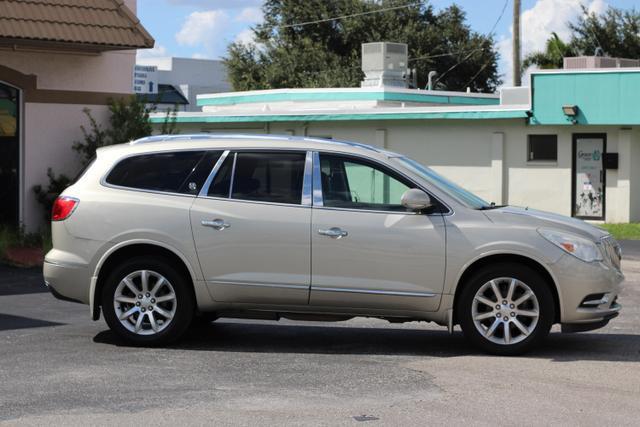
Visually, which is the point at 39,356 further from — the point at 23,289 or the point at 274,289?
the point at 23,289

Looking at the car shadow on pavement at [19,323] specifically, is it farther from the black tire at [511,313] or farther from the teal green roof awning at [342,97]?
the teal green roof awning at [342,97]

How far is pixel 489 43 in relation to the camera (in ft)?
214

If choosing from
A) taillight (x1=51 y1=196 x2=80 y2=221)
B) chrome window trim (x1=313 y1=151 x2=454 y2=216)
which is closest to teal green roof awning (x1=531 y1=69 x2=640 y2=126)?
chrome window trim (x1=313 y1=151 x2=454 y2=216)

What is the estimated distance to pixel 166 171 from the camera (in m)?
9.91

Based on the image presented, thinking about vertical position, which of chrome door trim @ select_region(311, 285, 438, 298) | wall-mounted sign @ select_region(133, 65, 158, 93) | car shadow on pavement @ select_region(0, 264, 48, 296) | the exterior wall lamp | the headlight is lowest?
car shadow on pavement @ select_region(0, 264, 48, 296)

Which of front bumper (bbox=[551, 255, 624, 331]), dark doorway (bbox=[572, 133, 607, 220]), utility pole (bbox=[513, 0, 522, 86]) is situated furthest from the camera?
utility pole (bbox=[513, 0, 522, 86])

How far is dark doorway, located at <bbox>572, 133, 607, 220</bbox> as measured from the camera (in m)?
30.6

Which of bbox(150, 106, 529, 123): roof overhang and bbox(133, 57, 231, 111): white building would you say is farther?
bbox(133, 57, 231, 111): white building

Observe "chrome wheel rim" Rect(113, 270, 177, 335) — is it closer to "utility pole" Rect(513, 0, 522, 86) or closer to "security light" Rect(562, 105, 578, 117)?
"security light" Rect(562, 105, 578, 117)

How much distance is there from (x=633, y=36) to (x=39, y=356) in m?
55.3

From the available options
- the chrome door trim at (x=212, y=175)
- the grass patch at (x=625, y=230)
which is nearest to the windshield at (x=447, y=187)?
the chrome door trim at (x=212, y=175)

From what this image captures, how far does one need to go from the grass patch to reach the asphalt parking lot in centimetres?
1556

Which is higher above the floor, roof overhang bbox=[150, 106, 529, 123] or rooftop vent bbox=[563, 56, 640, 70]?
rooftop vent bbox=[563, 56, 640, 70]

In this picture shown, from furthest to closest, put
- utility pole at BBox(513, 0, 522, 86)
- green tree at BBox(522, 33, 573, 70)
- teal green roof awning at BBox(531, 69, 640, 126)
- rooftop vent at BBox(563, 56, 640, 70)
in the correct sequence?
1. green tree at BBox(522, 33, 573, 70)
2. utility pole at BBox(513, 0, 522, 86)
3. rooftop vent at BBox(563, 56, 640, 70)
4. teal green roof awning at BBox(531, 69, 640, 126)
